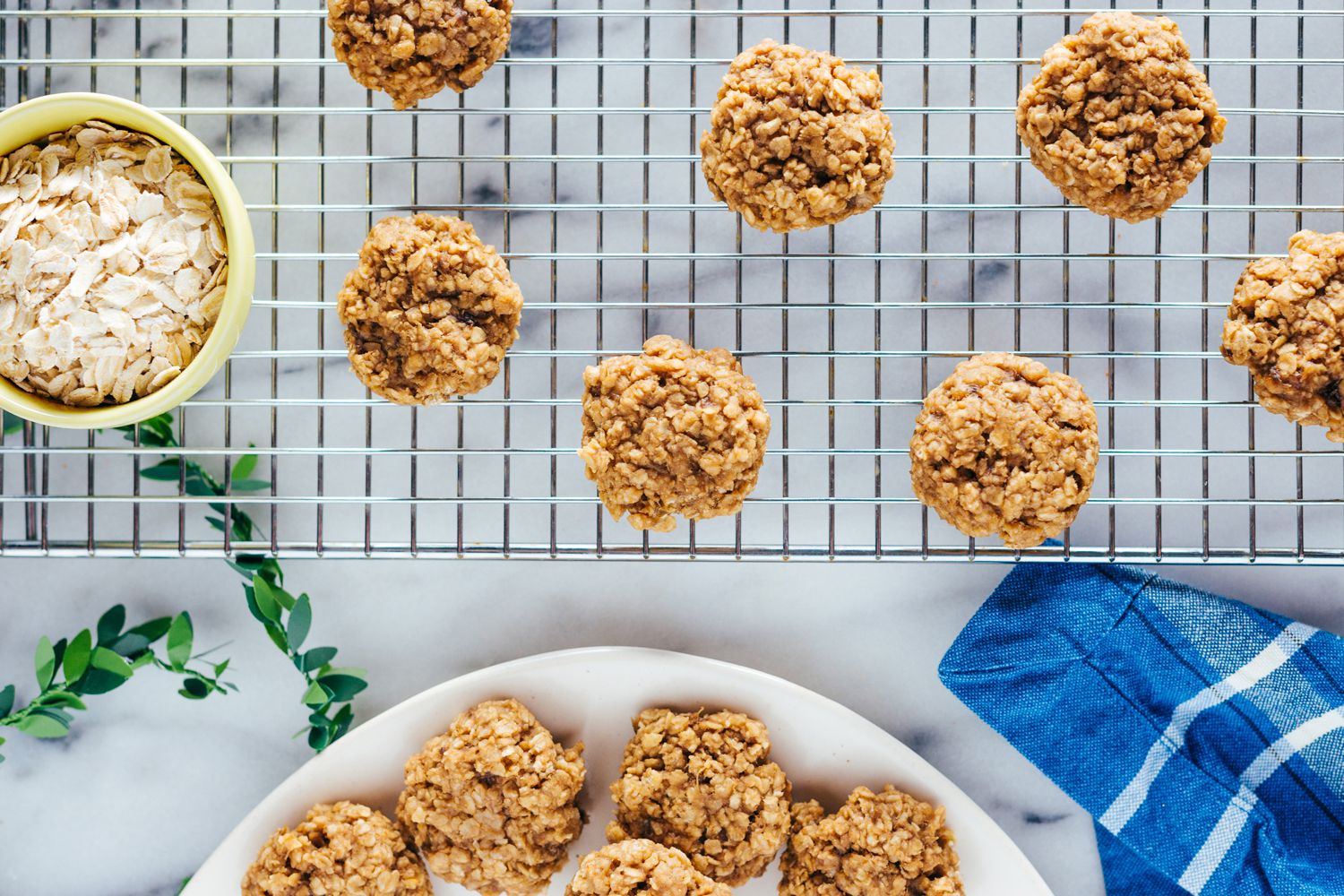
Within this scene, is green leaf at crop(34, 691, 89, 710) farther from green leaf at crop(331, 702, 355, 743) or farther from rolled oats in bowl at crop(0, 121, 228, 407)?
rolled oats in bowl at crop(0, 121, 228, 407)

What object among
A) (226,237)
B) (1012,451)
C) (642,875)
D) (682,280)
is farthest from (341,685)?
(1012,451)

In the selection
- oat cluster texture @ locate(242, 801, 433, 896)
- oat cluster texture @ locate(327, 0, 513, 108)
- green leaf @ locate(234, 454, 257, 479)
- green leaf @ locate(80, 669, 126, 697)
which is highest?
oat cluster texture @ locate(327, 0, 513, 108)

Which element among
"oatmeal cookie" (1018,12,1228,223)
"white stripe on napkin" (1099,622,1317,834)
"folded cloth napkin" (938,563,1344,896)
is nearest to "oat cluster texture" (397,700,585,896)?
"folded cloth napkin" (938,563,1344,896)

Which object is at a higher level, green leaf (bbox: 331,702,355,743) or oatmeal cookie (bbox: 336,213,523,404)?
oatmeal cookie (bbox: 336,213,523,404)

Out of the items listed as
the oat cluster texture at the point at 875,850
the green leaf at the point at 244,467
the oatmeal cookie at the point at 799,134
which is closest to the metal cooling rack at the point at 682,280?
the green leaf at the point at 244,467

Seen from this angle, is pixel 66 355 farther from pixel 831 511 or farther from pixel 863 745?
pixel 863 745

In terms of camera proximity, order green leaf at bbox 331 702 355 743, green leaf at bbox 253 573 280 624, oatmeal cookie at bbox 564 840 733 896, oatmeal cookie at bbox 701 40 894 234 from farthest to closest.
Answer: green leaf at bbox 331 702 355 743, green leaf at bbox 253 573 280 624, oatmeal cookie at bbox 564 840 733 896, oatmeal cookie at bbox 701 40 894 234

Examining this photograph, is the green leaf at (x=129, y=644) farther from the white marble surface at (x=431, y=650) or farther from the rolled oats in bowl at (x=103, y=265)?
the rolled oats in bowl at (x=103, y=265)
